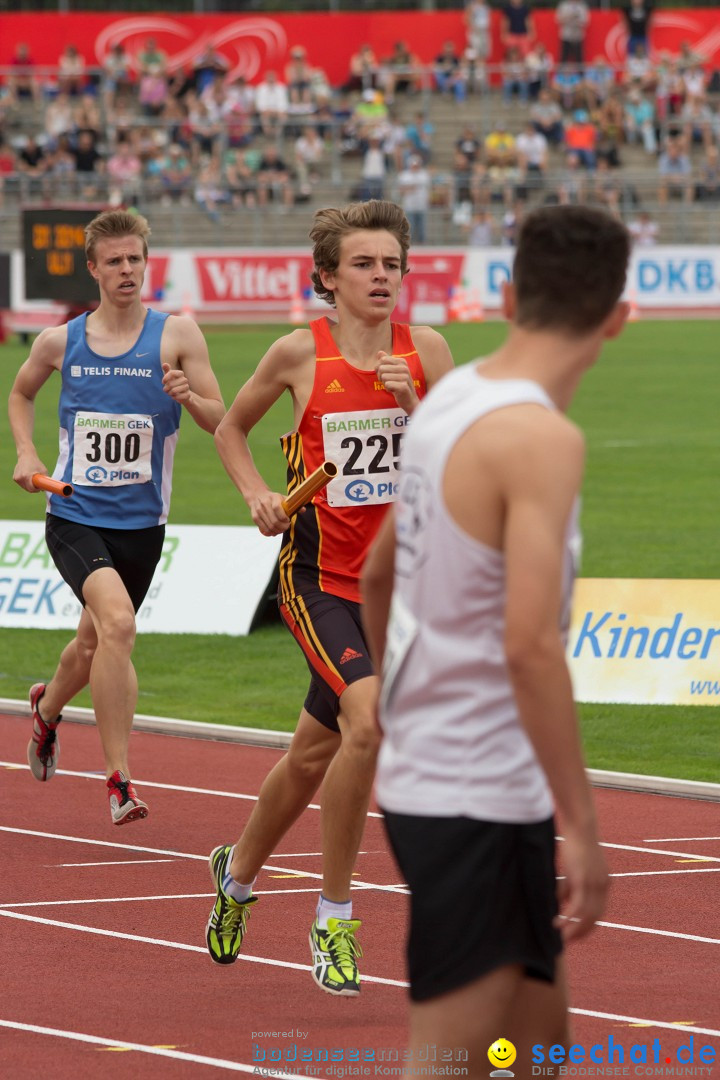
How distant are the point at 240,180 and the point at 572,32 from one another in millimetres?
9573

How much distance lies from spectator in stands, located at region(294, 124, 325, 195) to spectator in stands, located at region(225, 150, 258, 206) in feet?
3.54

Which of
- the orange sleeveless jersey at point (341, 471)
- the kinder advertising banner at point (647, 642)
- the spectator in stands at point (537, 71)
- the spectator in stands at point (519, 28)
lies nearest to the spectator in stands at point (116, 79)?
the spectator in stands at point (519, 28)

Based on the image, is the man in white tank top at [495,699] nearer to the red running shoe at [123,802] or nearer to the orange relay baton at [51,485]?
the red running shoe at [123,802]

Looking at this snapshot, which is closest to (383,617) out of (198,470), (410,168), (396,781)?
(396,781)

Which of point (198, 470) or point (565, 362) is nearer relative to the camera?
point (565, 362)

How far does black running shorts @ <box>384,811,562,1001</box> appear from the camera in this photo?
9.60 ft

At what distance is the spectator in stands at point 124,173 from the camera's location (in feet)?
123

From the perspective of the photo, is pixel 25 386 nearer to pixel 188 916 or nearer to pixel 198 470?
pixel 188 916

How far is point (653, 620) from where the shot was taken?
8766 mm

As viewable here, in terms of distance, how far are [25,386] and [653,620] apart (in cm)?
323

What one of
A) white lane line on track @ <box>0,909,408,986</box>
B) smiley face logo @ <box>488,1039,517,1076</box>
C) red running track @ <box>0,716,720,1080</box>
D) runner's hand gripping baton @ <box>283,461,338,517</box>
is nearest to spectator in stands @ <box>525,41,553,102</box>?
red running track @ <box>0,716,720,1080</box>

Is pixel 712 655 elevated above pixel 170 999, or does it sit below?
above

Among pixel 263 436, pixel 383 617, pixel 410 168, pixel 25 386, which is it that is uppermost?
pixel 410 168

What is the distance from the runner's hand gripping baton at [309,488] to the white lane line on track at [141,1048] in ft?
4.63
